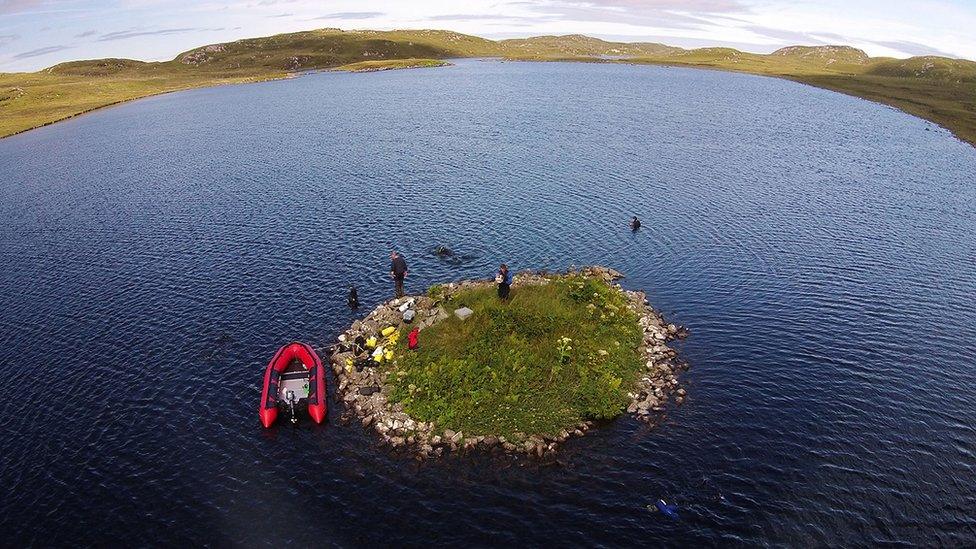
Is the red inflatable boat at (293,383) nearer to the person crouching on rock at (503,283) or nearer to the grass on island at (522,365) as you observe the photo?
the grass on island at (522,365)

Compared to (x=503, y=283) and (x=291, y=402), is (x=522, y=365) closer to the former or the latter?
(x=503, y=283)

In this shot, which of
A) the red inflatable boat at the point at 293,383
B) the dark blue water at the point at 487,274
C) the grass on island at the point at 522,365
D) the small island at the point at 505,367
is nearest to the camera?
the dark blue water at the point at 487,274

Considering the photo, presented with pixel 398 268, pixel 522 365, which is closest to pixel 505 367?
pixel 522 365

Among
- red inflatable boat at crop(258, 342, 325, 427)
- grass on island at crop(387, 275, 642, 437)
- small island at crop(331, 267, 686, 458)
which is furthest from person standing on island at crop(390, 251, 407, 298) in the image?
red inflatable boat at crop(258, 342, 325, 427)

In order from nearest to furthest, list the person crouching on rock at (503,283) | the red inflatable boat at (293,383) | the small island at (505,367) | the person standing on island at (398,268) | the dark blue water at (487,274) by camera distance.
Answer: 1. the dark blue water at (487,274)
2. the small island at (505,367)
3. the red inflatable boat at (293,383)
4. the person crouching on rock at (503,283)
5. the person standing on island at (398,268)

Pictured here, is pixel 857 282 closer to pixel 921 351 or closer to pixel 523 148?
pixel 921 351

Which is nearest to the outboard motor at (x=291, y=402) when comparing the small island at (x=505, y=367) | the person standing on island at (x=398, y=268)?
the small island at (x=505, y=367)

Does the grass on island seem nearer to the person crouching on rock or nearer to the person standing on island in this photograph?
the person crouching on rock
